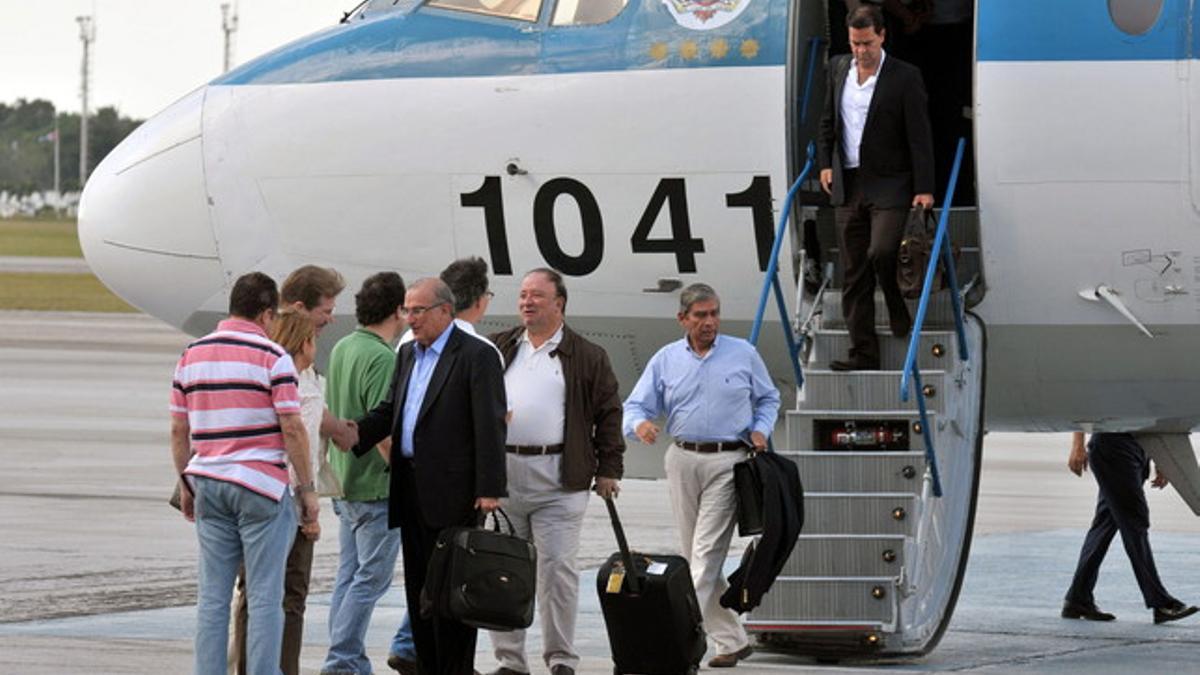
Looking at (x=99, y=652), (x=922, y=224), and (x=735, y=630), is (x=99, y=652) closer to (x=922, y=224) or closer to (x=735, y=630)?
(x=735, y=630)

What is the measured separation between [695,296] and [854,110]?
4.52 ft

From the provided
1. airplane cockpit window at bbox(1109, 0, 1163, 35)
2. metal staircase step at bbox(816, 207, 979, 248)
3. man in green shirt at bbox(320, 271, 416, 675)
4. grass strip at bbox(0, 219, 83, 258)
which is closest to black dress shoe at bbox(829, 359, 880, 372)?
metal staircase step at bbox(816, 207, 979, 248)

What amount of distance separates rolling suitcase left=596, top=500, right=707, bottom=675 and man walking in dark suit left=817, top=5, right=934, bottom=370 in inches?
80.7

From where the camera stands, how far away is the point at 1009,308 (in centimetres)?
1345

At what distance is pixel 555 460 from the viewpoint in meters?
11.9

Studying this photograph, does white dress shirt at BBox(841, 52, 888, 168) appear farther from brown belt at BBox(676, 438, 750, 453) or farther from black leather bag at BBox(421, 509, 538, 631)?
black leather bag at BBox(421, 509, 538, 631)

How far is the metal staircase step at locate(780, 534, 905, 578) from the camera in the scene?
1278cm

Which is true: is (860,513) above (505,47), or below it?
below

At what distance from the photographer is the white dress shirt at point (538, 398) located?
11.9m

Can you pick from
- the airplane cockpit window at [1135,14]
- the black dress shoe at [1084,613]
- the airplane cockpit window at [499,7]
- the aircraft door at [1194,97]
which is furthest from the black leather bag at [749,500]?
the black dress shoe at [1084,613]

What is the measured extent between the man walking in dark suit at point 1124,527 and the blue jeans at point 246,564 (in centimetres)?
624

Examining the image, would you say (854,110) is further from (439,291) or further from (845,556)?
(439,291)

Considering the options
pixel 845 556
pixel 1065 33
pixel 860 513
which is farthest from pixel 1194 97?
pixel 845 556

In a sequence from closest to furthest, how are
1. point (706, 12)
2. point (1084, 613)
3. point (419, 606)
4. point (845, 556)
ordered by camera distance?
1. point (419, 606)
2. point (845, 556)
3. point (706, 12)
4. point (1084, 613)
